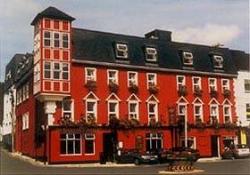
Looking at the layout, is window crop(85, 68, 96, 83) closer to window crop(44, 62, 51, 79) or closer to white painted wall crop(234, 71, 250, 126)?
window crop(44, 62, 51, 79)

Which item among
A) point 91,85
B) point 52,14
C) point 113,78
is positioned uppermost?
point 52,14

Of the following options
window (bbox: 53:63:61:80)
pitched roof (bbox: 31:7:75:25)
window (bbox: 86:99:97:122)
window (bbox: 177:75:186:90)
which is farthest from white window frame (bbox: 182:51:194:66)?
window (bbox: 53:63:61:80)

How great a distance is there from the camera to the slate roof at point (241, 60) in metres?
44.3

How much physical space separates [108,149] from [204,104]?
Answer: 33.8 feet

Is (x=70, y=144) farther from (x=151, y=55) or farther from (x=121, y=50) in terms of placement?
(x=151, y=55)

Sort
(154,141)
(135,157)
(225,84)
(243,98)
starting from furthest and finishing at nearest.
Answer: (243,98) < (225,84) < (154,141) < (135,157)

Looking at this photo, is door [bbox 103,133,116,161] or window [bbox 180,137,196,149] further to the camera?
window [bbox 180,137,196,149]

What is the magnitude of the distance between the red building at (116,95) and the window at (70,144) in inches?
2.9

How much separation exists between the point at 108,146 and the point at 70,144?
10.7 ft

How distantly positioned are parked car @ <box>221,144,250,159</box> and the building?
3.03 m

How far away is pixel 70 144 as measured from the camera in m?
34.7

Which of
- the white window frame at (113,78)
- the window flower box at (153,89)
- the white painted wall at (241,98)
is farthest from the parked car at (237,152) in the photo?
the white window frame at (113,78)

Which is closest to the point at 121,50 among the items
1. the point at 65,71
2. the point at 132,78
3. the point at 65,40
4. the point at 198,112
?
the point at 132,78

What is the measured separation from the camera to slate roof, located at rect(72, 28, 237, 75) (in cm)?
3722
